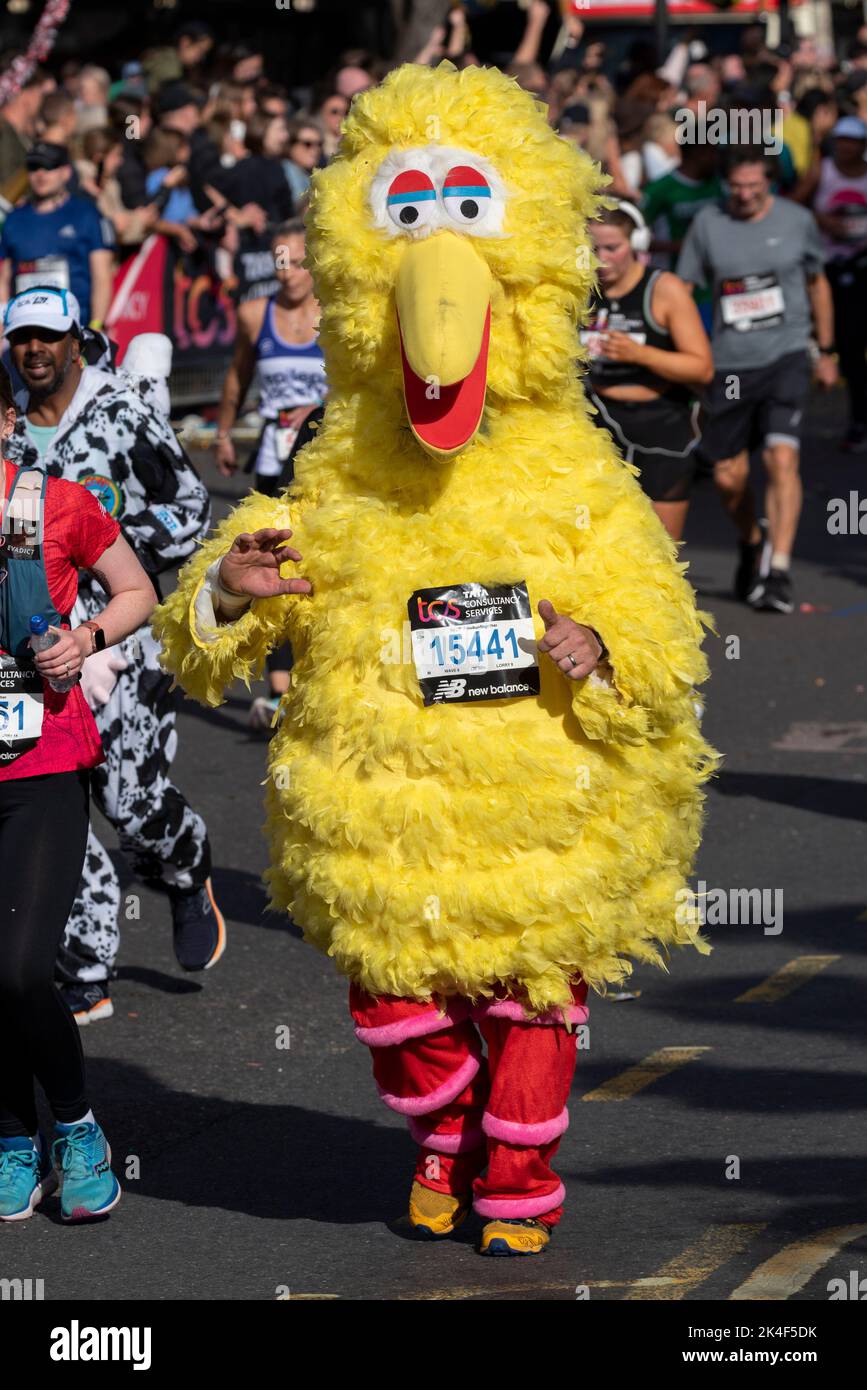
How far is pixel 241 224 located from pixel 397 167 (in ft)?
41.2

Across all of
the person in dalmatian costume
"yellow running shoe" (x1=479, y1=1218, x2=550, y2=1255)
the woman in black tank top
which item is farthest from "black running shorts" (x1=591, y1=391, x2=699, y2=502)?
"yellow running shoe" (x1=479, y1=1218, x2=550, y2=1255)

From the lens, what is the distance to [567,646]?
4.40 m

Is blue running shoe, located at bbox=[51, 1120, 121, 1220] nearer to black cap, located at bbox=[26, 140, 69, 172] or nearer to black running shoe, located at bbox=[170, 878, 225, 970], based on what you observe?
black running shoe, located at bbox=[170, 878, 225, 970]

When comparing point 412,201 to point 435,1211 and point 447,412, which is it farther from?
point 435,1211

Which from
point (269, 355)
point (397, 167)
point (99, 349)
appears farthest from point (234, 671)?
point (269, 355)

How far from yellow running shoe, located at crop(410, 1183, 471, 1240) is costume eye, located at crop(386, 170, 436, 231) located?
190 cm

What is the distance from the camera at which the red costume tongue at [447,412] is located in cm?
452

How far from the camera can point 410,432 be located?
4.67 meters

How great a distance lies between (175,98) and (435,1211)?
1365 cm

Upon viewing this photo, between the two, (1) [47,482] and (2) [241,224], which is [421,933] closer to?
(1) [47,482]

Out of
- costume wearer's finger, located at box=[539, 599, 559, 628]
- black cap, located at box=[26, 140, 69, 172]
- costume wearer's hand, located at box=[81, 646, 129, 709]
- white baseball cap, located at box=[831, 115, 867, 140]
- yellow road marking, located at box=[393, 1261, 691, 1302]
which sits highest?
white baseball cap, located at box=[831, 115, 867, 140]

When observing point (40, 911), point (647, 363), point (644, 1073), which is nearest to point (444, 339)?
point (40, 911)

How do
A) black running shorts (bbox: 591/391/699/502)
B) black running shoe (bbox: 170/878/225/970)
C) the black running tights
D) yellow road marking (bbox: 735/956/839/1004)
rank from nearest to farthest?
the black running tights
yellow road marking (bbox: 735/956/839/1004)
black running shoe (bbox: 170/878/225/970)
black running shorts (bbox: 591/391/699/502)

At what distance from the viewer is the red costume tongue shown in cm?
452
